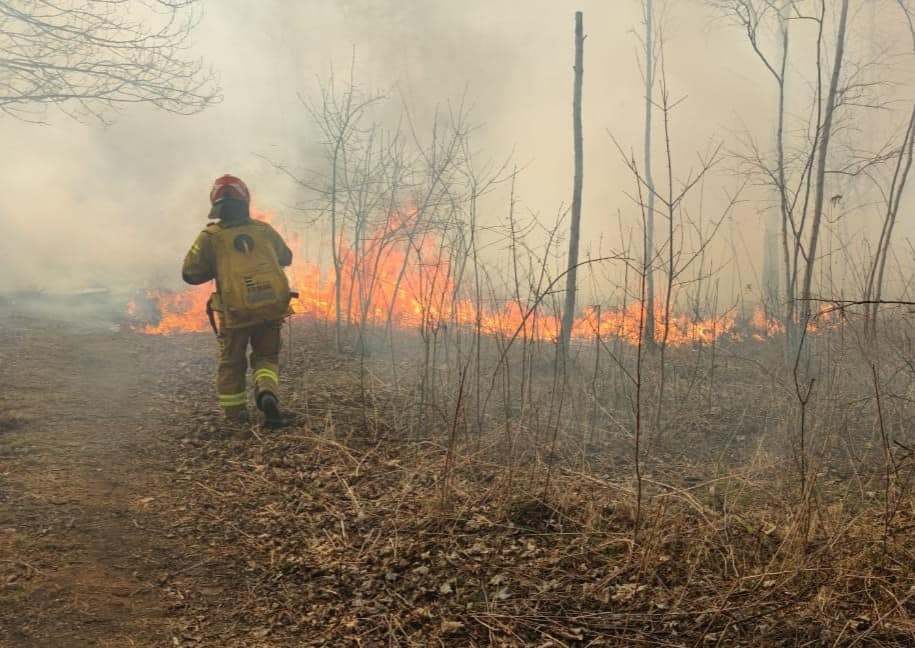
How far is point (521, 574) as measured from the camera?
3.09 meters

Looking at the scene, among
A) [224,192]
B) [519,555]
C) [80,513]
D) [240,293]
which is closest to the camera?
[519,555]

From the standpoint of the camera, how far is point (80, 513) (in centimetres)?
372

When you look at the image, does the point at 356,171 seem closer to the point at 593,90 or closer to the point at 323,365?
the point at 323,365

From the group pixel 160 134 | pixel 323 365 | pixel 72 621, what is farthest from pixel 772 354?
pixel 160 134

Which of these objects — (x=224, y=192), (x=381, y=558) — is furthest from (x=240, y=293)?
(x=381, y=558)

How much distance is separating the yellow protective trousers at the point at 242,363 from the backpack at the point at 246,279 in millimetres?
145

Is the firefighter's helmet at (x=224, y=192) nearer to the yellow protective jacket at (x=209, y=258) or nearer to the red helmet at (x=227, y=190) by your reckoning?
the red helmet at (x=227, y=190)

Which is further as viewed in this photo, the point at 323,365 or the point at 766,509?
the point at 323,365

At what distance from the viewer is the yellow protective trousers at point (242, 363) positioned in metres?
5.41

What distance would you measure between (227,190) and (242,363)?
1437mm

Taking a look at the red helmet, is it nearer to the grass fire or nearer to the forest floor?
the grass fire

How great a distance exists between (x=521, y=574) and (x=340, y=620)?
0.85m

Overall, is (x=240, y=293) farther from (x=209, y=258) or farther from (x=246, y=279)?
(x=209, y=258)

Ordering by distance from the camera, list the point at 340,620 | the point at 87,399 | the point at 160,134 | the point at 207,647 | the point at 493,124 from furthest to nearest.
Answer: the point at 493,124
the point at 160,134
the point at 87,399
the point at 340,620
the point at 207,647
